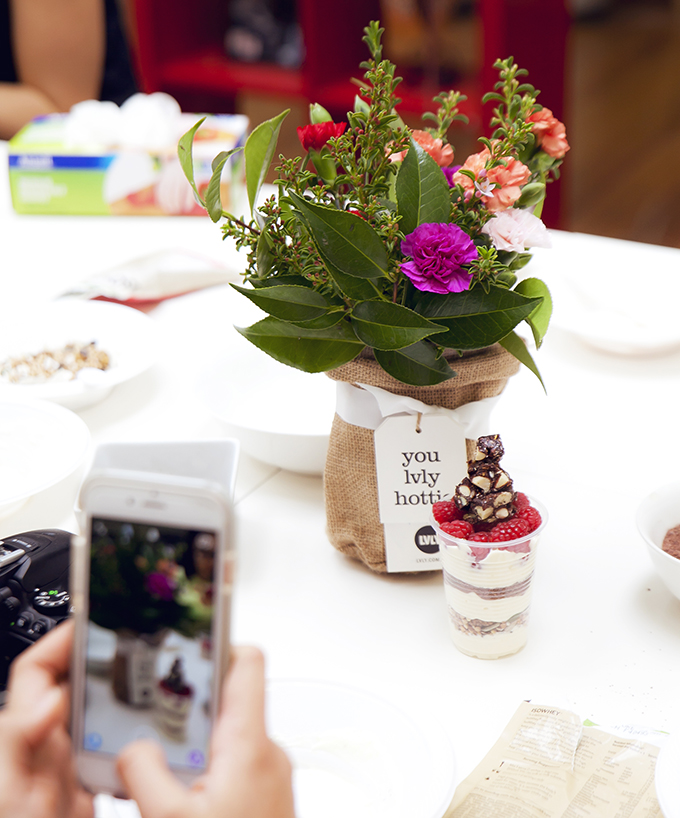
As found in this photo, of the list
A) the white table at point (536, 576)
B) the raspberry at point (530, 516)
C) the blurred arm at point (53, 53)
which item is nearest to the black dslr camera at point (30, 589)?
the white table at point (536, 576)

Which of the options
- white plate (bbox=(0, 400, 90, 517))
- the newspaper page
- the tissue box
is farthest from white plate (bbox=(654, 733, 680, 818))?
the tissue box

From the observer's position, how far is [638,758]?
2.05ft

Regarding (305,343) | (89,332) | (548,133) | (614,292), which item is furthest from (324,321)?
(614,292)

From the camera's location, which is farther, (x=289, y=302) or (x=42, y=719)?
(x=289, y=302)

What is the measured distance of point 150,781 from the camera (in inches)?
16.8

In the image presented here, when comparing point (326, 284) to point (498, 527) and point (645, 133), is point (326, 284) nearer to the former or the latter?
point (498, 527)

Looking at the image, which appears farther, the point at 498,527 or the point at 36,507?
the point at 36,507

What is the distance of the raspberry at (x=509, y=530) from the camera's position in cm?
68

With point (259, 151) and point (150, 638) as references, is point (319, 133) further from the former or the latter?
point (150, 638)

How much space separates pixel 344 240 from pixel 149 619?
323 millimetres

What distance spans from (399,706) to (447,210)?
0.37m

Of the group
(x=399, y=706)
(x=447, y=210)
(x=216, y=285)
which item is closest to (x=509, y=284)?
(x=447, y=210)

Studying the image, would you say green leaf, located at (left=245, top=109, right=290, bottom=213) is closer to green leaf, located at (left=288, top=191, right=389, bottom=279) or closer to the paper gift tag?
green leaf, located at (left=288, top=191, right=389, bottom=279)

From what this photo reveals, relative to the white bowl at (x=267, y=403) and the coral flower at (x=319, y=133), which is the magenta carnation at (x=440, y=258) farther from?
the white bowl at (x=267, y=403)
